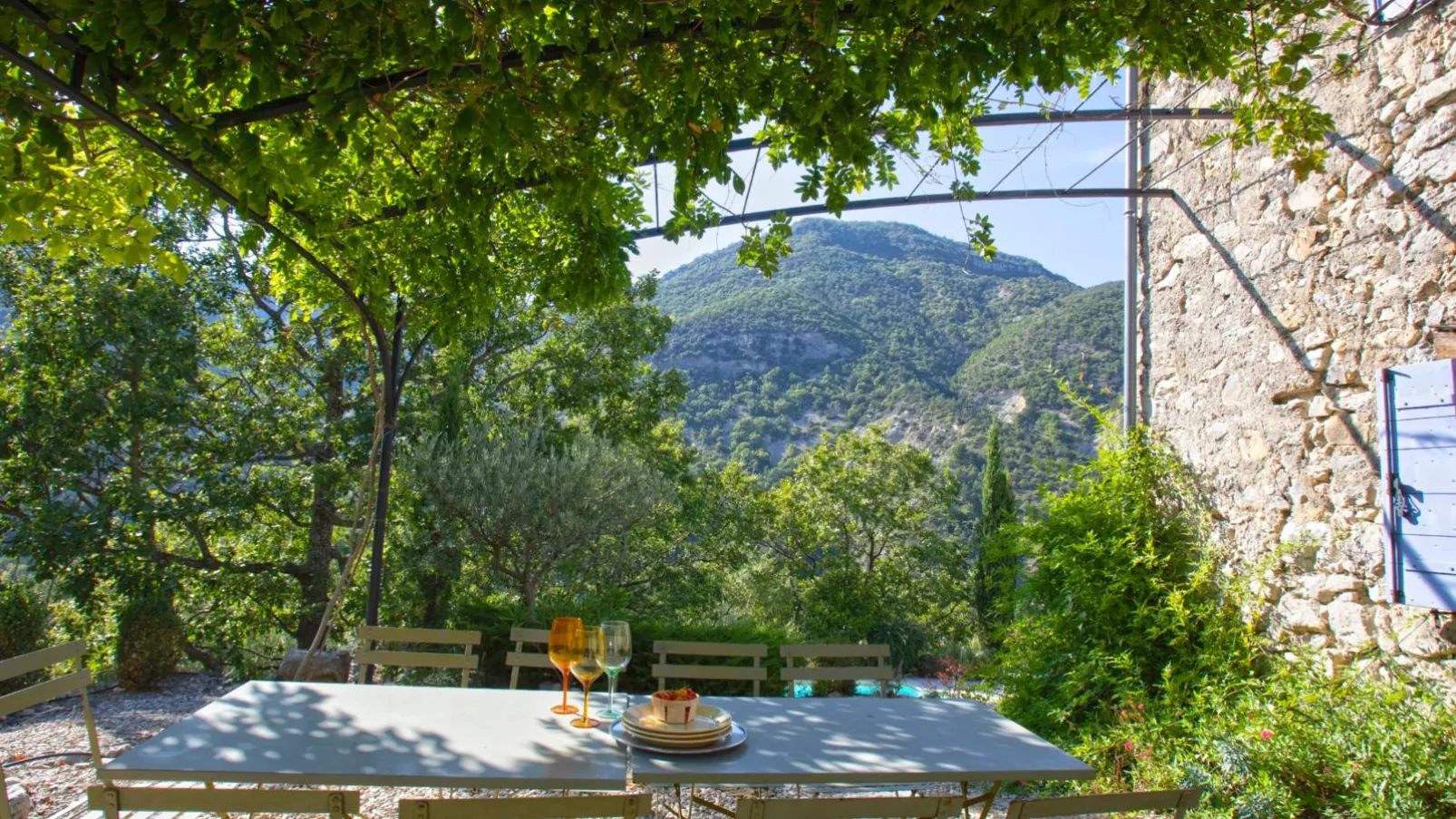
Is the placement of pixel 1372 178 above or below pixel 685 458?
above

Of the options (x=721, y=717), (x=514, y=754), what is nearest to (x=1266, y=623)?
(x=721, y=717)

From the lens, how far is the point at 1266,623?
4.18 metres

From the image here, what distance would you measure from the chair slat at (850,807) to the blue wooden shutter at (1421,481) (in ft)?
8.67

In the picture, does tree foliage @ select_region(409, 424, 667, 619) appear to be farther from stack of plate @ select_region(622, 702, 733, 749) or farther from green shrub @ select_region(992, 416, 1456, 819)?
stack of plate @ select_region(622, 702, 733, 749)

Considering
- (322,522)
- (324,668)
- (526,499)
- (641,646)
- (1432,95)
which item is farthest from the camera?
(322,522)

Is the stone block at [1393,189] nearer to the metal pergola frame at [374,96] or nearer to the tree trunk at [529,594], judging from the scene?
the metal pergola frame at [374,96]

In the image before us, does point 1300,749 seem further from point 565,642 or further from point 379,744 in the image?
point 379,744

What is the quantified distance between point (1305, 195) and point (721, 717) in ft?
12.4

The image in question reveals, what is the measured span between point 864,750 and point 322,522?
902cm

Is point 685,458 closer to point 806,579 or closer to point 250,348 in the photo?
point 806,579

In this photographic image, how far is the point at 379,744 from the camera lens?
2.07m

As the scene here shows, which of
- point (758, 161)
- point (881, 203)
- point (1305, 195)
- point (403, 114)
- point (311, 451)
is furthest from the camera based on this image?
point (311, 451)

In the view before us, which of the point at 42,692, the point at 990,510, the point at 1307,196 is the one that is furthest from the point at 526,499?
the point at 990,510

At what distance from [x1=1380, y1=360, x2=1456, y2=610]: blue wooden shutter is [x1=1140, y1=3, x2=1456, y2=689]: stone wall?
105mm
